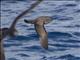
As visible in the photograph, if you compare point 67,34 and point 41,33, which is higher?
point 41,33

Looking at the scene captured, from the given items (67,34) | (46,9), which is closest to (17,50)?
(67,34)

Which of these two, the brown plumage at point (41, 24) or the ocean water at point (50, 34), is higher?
the brown plumage at point (41, 24)

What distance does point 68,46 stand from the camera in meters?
10.0

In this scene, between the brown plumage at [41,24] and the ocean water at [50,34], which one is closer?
the brown plumage at [41,24]

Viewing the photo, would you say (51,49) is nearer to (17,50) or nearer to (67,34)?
(17,50)

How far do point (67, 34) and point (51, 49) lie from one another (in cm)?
178

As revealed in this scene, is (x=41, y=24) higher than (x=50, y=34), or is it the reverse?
(x=41, y=24)

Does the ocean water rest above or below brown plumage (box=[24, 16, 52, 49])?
below

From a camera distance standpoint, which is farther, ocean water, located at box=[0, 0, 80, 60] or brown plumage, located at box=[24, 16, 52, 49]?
ocean water, located at box=[0, 0, 80, 60]

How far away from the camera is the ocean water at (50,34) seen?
919 cm

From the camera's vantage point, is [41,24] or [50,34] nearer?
[41,24]

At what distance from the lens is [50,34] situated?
37.8 ft

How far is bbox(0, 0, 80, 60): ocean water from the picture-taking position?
9.19 metres

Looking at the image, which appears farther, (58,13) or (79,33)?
(58,13)
